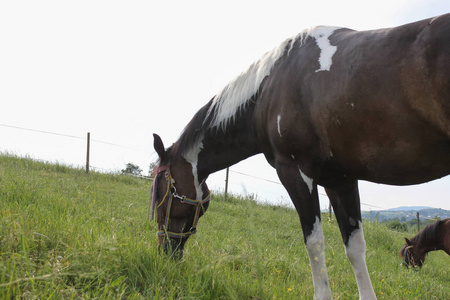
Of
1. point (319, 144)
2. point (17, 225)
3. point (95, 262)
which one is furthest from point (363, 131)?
point (17, 225)

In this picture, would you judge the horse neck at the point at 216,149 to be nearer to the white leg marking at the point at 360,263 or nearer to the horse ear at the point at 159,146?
the horse ear at the point at 159,146

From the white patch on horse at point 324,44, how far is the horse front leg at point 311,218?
75cm

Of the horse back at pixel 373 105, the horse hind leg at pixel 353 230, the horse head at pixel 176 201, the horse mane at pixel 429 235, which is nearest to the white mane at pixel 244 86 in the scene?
the horse back at pixel 373 105

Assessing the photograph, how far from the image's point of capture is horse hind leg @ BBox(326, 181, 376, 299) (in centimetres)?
260

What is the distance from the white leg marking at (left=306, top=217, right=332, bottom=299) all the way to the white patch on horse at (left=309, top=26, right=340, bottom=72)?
111cm

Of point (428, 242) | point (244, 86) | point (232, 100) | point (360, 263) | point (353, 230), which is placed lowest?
point (428, 242)

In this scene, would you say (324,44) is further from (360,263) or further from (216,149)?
(360,263)

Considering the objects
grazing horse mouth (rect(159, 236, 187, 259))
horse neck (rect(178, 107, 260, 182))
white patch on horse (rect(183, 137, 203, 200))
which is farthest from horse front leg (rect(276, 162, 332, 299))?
grazing horse mouth (rect(159, 236, 187, 259))

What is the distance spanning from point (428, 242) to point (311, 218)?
7230 mm

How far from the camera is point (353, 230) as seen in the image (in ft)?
8.81

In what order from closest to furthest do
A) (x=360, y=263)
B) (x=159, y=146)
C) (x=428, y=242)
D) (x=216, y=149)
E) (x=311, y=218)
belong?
(x=311, y=218) < (x=360, y=263) < (x=216, y=149) < (x=159, y=146) < (x=428, y=242)

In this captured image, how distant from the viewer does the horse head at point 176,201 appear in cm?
313

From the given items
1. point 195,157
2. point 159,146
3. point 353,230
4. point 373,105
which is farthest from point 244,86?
point 353,230

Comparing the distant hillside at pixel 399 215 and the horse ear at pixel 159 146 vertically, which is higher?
the horse ear at pixel 159 146
